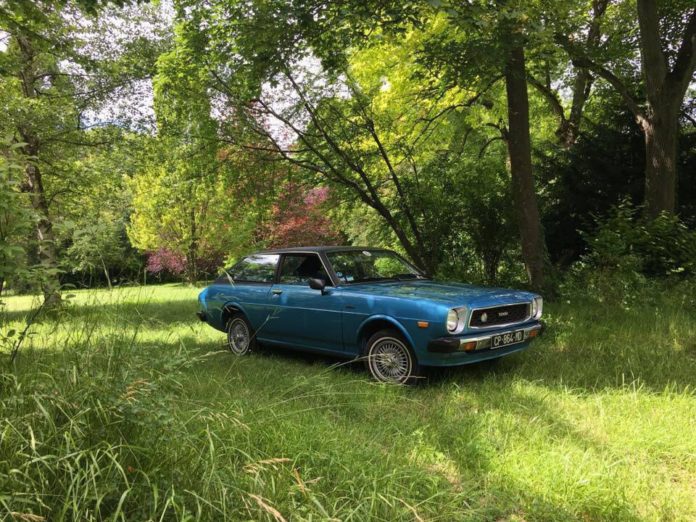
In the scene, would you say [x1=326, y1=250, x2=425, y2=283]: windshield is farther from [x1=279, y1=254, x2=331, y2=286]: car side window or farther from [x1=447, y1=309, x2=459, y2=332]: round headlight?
[x1=447, y1=309, x2=459, y2=332]: round headlight

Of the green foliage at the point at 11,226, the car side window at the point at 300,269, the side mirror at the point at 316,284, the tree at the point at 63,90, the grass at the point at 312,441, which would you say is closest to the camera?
the grass at the point at 312,441

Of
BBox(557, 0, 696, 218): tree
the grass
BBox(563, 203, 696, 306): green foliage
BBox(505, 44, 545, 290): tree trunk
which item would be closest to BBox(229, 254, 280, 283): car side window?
the grass

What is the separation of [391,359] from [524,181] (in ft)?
17.1

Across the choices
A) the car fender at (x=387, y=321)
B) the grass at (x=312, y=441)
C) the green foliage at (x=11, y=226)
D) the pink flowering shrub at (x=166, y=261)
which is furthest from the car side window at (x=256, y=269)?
the pink flowering shrub at (x=166, y=261)

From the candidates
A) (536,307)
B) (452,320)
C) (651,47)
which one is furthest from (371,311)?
(651,47)

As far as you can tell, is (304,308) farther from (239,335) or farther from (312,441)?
(312,441)

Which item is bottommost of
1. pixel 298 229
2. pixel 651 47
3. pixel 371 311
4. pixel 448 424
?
pixel 448 424

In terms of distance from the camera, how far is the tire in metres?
7.25

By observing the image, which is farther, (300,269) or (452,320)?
(300,269)

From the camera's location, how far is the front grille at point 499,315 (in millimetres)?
5230

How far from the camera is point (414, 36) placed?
11227 mm

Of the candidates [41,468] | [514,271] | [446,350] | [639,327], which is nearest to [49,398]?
[41,468]

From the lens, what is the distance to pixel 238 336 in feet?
24.6

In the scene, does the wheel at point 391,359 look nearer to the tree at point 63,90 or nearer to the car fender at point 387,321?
the car fender at point 387,321
